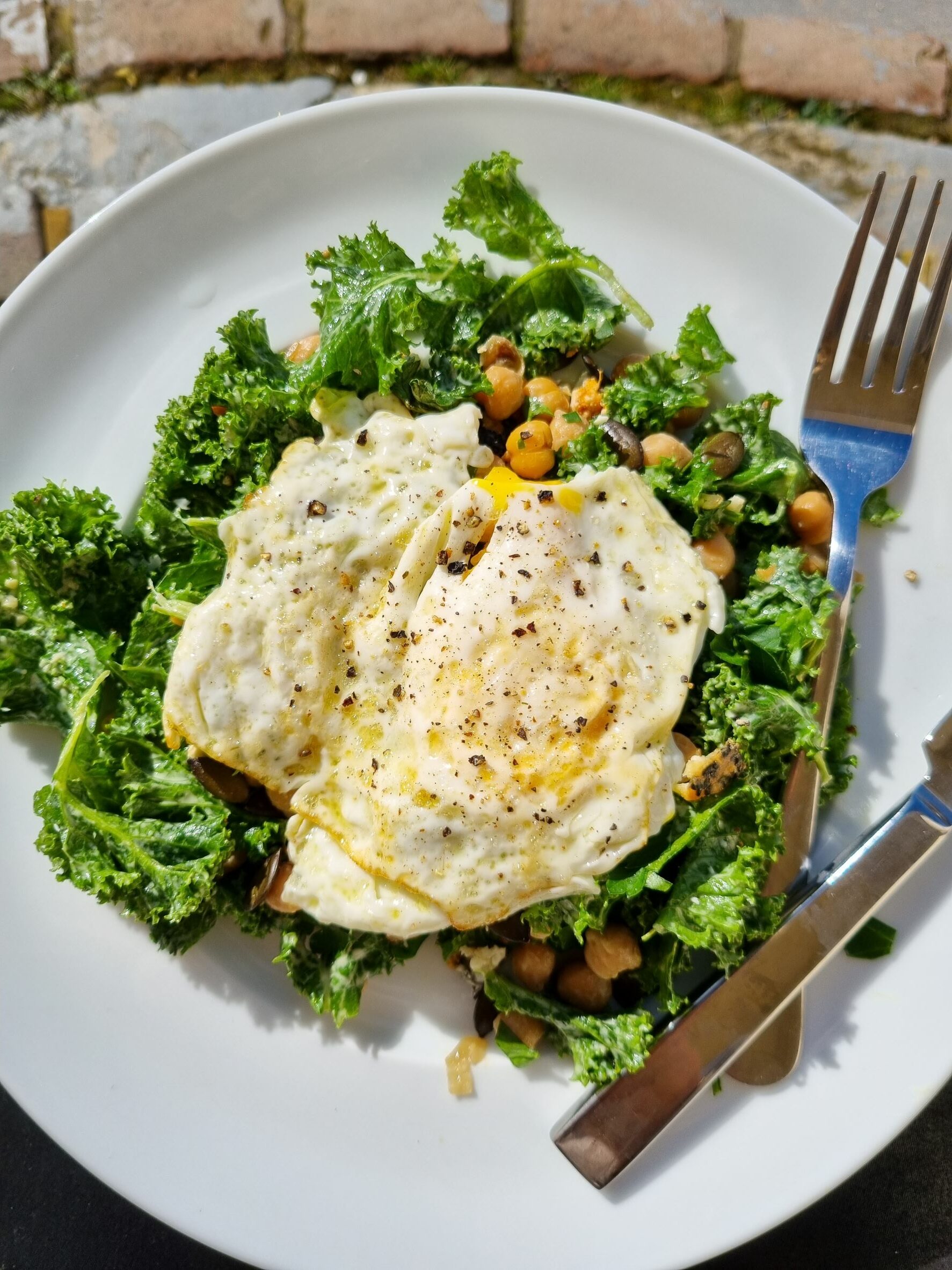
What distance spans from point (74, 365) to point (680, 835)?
2661 millimetres

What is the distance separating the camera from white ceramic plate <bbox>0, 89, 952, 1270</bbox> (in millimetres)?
2912

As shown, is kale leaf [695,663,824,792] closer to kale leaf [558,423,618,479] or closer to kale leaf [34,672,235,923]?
kale leaf [558,423,618,479]

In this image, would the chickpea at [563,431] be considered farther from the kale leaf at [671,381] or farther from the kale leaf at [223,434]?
the kale leaf at [223,434]

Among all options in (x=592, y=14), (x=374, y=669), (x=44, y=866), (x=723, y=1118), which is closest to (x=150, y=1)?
(x=592, y=14)

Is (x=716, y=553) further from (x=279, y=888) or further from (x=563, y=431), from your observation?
(x=279, y=888)

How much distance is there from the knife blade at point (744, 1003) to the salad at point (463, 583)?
103mm

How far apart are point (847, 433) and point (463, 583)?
1450mm

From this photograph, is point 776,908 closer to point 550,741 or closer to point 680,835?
point 680,835

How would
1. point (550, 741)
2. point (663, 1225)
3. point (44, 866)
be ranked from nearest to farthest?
point (550, 741) < point (663, 1225) < point (44, 866)

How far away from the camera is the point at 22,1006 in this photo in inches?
A: 118

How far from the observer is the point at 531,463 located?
303cm

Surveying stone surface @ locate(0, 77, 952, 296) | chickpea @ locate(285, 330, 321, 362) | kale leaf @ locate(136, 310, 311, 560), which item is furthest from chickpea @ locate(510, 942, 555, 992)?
stone surface @ locate(0, 77, 952, 296)

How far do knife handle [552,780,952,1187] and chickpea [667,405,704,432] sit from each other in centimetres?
147

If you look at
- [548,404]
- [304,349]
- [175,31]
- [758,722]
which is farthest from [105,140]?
[758,722]
